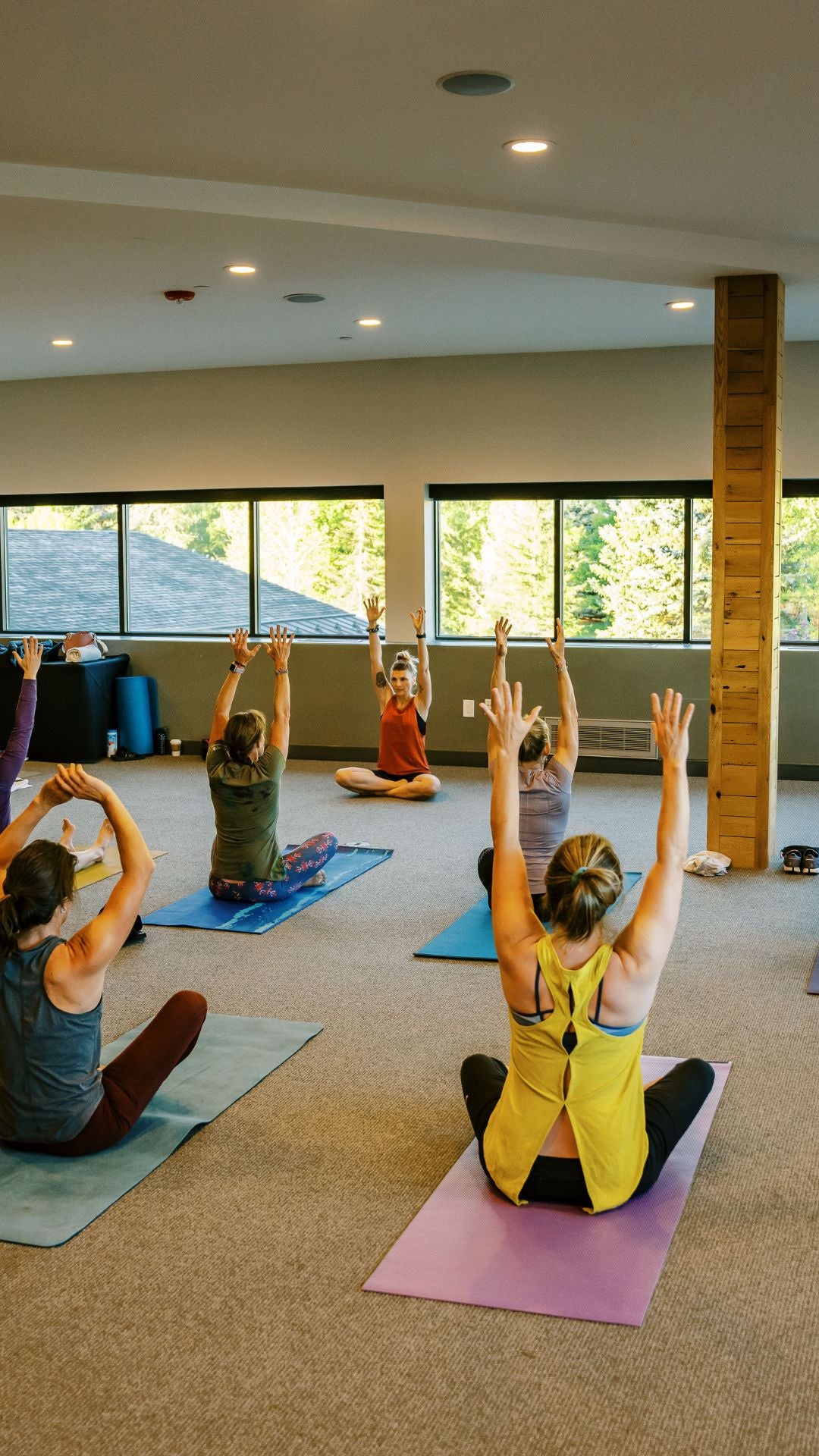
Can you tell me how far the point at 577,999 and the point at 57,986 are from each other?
1143 mm

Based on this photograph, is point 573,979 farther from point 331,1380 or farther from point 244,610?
point 244,610

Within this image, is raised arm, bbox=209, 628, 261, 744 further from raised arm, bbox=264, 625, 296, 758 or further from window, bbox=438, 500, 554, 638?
window, bbox=438, 500, 554, 638

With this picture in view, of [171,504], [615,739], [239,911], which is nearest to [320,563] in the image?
[171,504]

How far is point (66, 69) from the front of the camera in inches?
144

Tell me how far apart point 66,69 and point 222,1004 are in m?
2.83

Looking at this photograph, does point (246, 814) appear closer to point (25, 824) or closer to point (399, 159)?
point (25, 824)

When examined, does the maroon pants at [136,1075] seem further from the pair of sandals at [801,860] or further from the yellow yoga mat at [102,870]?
the pair of sandals at [801,860]

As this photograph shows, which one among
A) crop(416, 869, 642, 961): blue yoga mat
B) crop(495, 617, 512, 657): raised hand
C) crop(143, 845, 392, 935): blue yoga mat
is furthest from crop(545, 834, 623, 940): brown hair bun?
crop(495, 617, 512, 657): raised hand

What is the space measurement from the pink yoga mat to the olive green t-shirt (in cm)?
247

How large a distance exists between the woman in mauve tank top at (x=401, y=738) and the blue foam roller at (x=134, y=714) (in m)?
2.20

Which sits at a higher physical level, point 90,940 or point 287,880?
point 90,940

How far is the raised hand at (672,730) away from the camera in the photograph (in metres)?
2.78

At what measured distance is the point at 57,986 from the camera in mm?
2885

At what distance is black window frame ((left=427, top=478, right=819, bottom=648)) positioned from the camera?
849 cm
